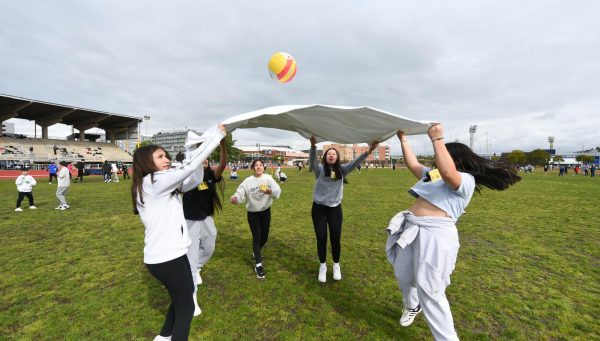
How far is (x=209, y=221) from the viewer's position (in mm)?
3850

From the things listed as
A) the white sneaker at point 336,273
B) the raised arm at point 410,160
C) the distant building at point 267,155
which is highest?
the distant building at point 267,155

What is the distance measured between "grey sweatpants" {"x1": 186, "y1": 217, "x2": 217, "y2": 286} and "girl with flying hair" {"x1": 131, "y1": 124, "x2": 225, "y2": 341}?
1.20 m

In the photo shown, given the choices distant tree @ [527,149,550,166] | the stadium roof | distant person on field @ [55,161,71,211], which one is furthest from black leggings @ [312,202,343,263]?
distant tree @ [527,149,550,166]

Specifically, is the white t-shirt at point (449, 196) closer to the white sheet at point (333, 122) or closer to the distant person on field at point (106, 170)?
the white sheet at point (333, 122)

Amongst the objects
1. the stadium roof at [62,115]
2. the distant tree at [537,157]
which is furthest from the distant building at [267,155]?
the distant tree at [537,157]

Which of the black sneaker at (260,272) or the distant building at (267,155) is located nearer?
the black sneaker at (260,272)

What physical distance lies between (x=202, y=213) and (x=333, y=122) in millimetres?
2097

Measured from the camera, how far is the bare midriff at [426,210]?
8.01 feet

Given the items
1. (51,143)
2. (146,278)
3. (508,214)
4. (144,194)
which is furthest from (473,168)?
(51,143)

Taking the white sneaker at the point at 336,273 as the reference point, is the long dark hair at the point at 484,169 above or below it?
above

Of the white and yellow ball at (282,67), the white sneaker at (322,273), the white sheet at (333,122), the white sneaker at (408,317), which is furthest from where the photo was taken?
the white sneaker at (322,273)

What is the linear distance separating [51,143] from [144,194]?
2622 inches

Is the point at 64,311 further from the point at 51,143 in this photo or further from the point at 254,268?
the point at 51,143

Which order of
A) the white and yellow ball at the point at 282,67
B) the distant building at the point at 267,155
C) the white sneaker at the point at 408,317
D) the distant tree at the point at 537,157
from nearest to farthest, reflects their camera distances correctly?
the white sneaker at the point at 408,317 → the white and yellow ball at the point at 282,67 → the distant tree at the point at 537,157 → the distant building at the point at 267,155
